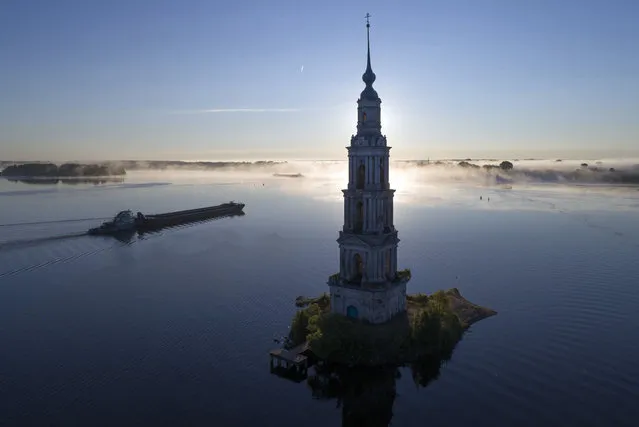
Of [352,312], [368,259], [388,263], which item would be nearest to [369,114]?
[368,259]

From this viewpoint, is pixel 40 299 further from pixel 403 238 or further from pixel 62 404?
pixel 403 238

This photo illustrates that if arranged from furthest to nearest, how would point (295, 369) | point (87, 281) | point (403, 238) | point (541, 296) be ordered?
point (403, 238)
point (87, 281)
point (541, 296)
point (295, 369)

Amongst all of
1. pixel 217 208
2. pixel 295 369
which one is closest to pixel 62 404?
pixel 295 369

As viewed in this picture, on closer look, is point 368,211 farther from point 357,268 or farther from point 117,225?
point 117,225

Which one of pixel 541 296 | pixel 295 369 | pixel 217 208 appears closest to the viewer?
pixel 295 369

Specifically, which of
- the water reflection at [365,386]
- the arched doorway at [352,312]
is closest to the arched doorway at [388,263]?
the arched doorway at [352,312]

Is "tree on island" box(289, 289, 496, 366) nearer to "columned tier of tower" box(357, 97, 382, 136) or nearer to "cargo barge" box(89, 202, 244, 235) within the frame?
"columned tier of tower" box(357, 97, 382, 136)
